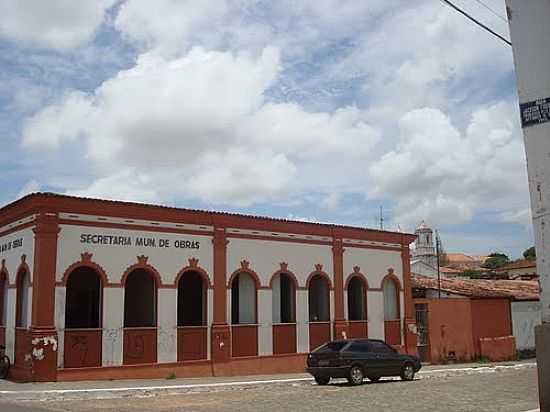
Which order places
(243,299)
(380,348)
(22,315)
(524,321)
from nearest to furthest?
(22,315) → (380,348) → (243,299) → (524,321)

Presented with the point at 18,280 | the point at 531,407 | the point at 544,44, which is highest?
the point at 544,44

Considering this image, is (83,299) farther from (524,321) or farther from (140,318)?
(524,321)

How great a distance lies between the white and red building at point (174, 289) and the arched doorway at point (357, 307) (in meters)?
0.06

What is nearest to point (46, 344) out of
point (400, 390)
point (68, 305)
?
point (68, 305)

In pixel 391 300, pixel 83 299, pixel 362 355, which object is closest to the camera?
pixel 362 355

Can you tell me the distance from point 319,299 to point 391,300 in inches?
172

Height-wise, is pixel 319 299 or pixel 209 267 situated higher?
pixel 209 267

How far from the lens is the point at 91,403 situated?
54.5ft

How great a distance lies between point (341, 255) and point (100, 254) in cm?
1132

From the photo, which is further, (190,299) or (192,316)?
(190,299)

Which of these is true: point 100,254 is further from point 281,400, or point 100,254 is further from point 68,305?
point 281,400

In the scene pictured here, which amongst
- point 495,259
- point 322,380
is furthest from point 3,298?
point 495,259

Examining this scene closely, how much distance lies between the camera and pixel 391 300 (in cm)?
3194

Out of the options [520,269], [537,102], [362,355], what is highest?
[520,269]
